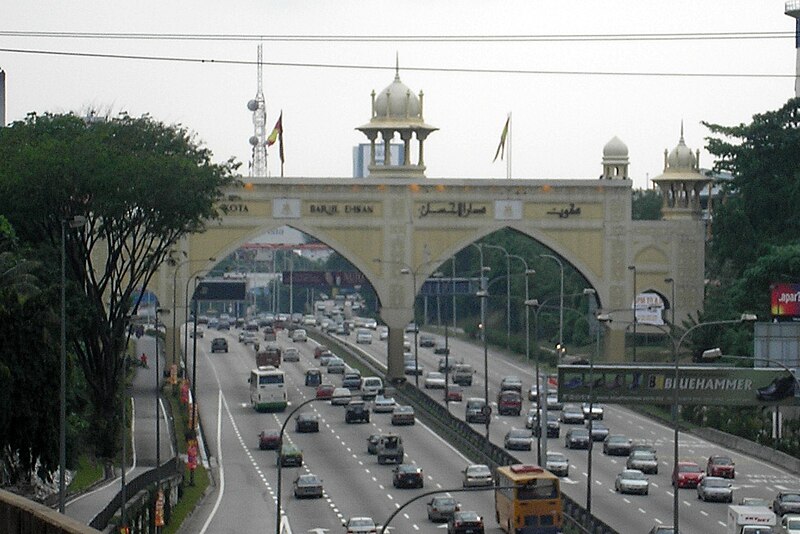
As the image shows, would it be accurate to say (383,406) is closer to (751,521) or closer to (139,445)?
(139,445)

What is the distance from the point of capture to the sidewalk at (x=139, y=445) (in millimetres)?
53875

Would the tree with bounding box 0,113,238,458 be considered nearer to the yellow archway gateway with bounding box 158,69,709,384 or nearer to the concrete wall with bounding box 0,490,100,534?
the yellow archway gateway with bounding box 158,69,709,384

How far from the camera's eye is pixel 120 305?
7275 cm

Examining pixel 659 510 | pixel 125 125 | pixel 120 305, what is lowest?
pixel 659 510

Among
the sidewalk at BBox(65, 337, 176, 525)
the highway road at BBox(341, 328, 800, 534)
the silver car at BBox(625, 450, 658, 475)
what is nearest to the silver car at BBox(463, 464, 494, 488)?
the highway road at BBox(341, 328, 800, 534)

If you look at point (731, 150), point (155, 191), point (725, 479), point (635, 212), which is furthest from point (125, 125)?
point (635, 212)

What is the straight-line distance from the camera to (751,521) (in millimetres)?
51531

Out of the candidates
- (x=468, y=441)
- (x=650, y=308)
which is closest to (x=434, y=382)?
(x=650, y=308)

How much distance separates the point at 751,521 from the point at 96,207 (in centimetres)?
3146

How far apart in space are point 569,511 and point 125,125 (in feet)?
109

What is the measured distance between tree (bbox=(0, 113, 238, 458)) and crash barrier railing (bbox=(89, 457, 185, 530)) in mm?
5637

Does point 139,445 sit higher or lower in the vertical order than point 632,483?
higher

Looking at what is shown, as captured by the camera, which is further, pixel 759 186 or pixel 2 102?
pixel 759 186

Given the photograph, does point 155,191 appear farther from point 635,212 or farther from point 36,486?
point 635,212
